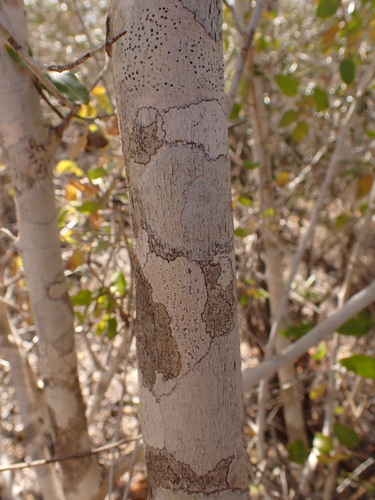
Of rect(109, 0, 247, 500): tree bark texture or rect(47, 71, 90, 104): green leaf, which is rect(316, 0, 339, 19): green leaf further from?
rect(109, 0, 247, 500): tree bark texture

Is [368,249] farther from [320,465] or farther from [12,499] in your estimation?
[12,499]

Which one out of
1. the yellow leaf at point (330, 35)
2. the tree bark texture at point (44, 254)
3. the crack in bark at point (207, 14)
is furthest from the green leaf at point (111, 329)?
the yellow leaf at point (330, 35)

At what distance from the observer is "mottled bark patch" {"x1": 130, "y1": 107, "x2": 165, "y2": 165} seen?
371 millimetres

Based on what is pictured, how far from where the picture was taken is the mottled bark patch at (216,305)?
392 mm

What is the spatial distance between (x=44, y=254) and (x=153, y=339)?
1.10 ft

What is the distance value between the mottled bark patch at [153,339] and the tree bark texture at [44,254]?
12.3 inches

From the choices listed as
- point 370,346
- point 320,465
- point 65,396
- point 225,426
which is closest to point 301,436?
point 320,465

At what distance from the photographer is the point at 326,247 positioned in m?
2.36

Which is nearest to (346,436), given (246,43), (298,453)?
(298,453)

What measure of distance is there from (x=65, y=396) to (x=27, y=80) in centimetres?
49

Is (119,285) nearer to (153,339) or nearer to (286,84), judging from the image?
(153,339)

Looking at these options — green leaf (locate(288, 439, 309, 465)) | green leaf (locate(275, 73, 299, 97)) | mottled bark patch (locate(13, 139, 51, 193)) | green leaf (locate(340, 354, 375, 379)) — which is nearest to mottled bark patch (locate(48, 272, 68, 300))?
mottled bark patch (locate(13, 139, 51, 193))

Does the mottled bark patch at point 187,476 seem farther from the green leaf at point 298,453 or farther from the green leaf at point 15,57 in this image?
the green leaf at point 298,453

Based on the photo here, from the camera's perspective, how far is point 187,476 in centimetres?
41
